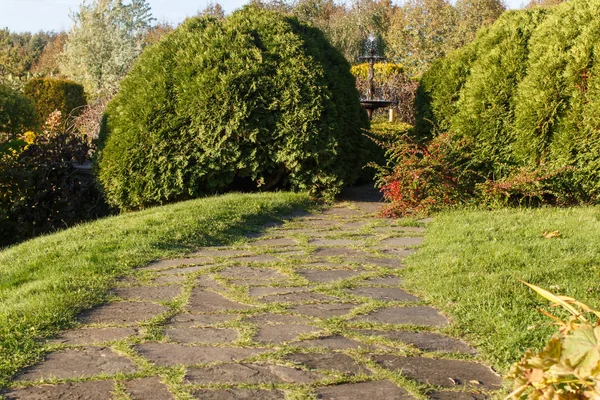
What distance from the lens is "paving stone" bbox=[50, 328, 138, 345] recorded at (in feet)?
12.2

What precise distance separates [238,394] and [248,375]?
208mm

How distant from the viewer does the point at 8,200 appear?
30.0 ft

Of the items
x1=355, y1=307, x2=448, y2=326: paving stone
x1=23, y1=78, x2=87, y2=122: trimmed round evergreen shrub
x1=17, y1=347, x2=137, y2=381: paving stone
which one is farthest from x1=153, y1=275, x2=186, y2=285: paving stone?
x1=23, y1=78, x2=87, y2=122: trimmed round evergreen shrub

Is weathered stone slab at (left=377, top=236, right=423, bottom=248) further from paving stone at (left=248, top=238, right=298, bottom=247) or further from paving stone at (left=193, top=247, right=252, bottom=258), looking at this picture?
paving stone at (left=193, top=247, right=252, bottom=258)

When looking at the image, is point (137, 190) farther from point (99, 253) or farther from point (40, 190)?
point (99, 253)

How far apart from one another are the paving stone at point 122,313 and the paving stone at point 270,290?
673 millimetres

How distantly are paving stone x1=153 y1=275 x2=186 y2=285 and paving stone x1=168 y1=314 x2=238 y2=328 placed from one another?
2.57ft

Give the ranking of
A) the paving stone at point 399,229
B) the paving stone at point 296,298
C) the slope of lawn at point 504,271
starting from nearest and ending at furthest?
the slope of lawn at point 504,271 < the paving stone at point 296,298 < the paving stone at point 399,229

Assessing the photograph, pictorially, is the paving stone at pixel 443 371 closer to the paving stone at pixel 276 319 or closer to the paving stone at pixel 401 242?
the paving stone at pixel 276 319

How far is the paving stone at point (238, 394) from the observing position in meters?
3.03

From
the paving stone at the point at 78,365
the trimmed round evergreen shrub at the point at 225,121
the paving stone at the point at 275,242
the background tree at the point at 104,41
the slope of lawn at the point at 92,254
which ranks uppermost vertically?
the background tree at the point at 104,41

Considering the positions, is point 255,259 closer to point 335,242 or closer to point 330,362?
point 335,242

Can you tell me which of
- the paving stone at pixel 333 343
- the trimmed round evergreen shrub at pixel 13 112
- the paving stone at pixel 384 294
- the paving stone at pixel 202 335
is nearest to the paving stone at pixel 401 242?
the paving stone at pixel 384 294

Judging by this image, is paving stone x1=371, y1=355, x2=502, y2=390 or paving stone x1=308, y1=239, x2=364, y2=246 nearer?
paving stone x1=371, y1=355, x2=502, y2=390
